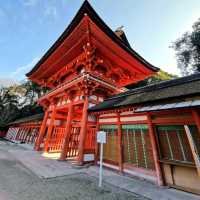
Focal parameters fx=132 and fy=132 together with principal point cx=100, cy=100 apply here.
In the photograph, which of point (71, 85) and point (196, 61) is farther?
point (196, 61)

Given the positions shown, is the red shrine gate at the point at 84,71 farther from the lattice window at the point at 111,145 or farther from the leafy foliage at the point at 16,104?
the leafy foliage at the point at 16,104

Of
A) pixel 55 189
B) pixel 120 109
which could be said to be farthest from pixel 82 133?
pixel 55 189

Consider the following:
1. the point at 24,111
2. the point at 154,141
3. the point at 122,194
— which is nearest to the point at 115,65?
the point at 154,141

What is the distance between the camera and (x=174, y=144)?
3906mm

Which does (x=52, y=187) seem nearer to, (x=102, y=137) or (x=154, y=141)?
(x=102, y=137)

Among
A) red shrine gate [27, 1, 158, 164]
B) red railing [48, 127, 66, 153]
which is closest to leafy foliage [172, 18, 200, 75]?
red shrine gate [27, 1, 158, 164]

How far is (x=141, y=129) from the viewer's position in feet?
15.7

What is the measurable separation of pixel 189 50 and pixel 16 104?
3152cm

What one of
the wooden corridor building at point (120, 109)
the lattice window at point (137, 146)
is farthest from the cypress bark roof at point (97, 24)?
the lattice window at point (137, 146)

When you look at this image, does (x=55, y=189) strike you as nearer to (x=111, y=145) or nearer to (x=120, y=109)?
(x=111, y=145)

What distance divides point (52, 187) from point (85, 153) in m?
2.62

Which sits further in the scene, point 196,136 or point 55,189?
point 196,136

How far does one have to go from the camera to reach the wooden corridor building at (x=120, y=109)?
3.64 metres

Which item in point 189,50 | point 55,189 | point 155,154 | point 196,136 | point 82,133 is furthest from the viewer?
point 189,50
